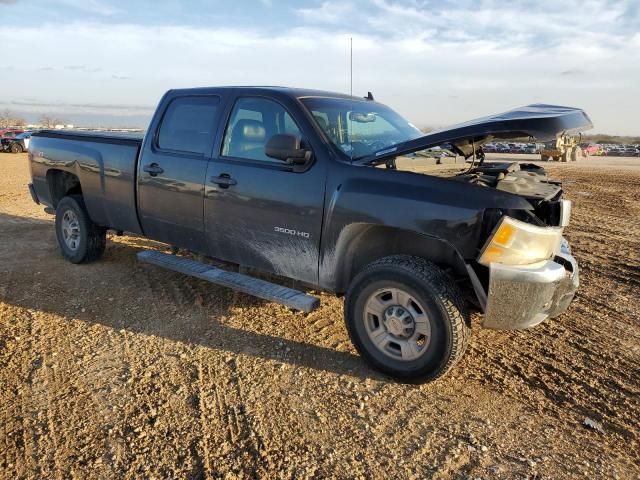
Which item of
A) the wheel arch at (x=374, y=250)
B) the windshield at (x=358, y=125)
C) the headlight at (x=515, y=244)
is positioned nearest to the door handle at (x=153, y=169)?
the windshield at (x=358, y=125)

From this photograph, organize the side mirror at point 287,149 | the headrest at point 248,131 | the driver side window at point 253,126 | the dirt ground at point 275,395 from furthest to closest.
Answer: the headrest at point 248,131 → the driver side window at point 253,126 → the side mirror at point 287,149 → the dirt ground at point 275,395

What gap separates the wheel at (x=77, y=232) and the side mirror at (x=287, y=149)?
10.0 feet

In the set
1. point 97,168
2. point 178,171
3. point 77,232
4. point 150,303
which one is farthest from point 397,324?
point 77,232

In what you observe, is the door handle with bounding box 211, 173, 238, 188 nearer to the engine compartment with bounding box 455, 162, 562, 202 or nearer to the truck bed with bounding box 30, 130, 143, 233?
the truck bed with bounding box 30, 130, 143, 233

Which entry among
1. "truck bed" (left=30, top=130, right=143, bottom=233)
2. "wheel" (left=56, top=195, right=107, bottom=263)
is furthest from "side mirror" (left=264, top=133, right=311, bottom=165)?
"wheel" (left=56, top=195, right=107, bottom=263)

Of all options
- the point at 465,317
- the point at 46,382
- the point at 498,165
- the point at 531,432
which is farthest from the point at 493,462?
the point at 46,382

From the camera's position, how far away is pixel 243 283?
4102 mm

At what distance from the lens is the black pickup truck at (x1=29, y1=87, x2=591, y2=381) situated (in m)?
3.07

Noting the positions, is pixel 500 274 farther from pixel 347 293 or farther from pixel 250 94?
pixel 250 94

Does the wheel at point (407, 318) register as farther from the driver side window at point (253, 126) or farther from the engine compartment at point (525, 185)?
the driver side window at point (253, 126)

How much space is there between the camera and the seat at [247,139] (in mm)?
4039

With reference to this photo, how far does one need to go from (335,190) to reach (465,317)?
3.92 ft

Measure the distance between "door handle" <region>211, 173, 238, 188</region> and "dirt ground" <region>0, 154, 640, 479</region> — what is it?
1.18 meters

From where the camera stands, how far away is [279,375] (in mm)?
3498
